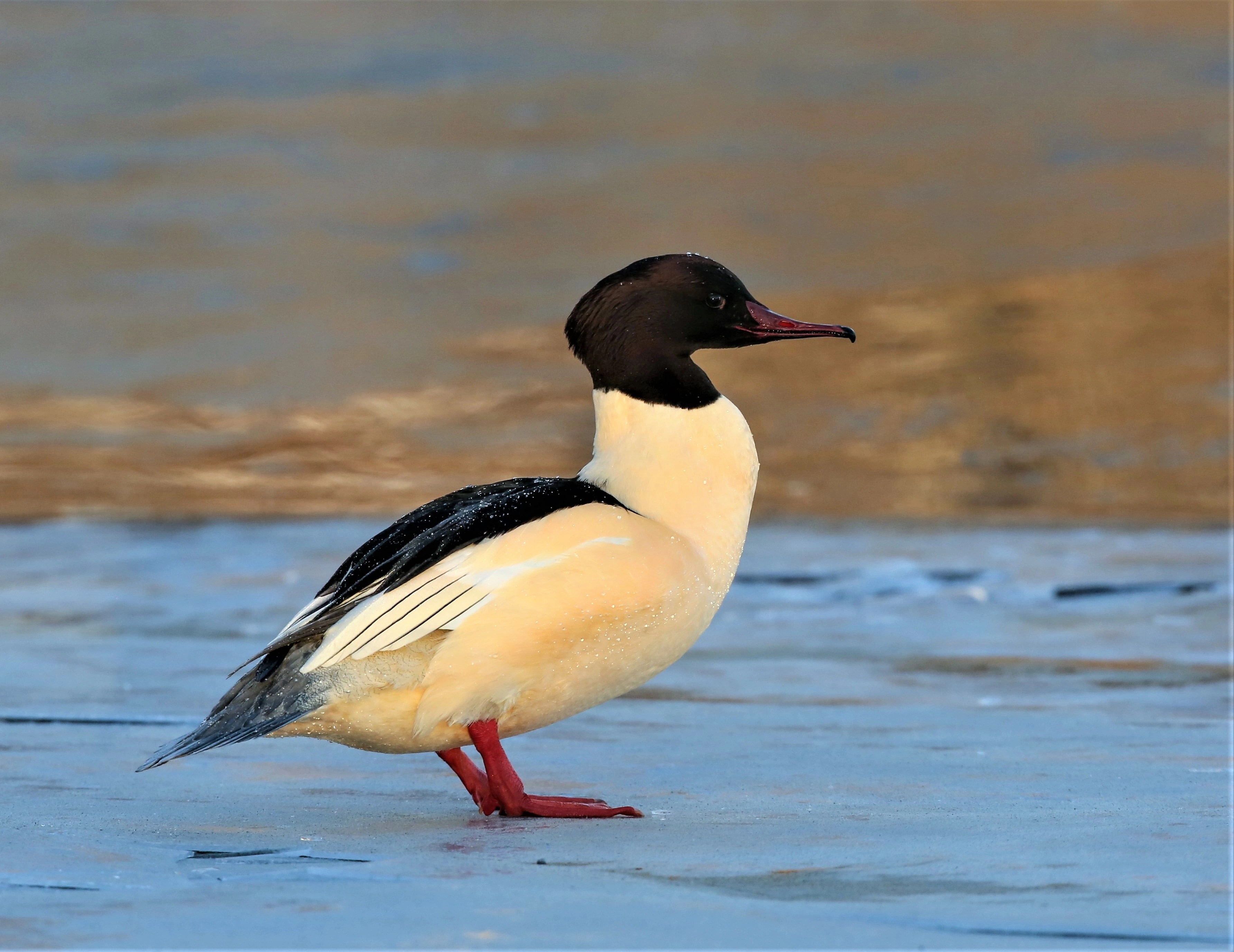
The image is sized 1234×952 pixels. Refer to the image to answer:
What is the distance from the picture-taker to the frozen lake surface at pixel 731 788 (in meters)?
2.77

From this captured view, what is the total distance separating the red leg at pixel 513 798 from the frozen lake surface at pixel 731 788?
0.03 m

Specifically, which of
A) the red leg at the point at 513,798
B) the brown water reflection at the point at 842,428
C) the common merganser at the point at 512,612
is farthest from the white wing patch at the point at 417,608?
the brown water reflection at the point at 842,428

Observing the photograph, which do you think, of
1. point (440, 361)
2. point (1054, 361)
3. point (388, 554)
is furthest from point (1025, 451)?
point (388, 554)

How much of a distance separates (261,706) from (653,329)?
4.25ft

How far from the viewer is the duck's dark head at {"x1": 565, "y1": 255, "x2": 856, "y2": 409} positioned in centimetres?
422

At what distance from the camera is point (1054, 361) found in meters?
13.8

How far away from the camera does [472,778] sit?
3.93 meters

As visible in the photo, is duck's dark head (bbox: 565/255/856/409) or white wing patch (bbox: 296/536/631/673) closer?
white wing patch (bbox: 296/536/631/673)

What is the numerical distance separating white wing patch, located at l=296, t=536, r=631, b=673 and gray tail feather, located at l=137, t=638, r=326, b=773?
2.6 inches

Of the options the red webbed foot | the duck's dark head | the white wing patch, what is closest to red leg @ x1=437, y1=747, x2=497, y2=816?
the red webbed foot

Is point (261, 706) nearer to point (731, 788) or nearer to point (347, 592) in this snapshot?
point (347, 592)

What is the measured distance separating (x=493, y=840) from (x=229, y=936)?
87 centimetres

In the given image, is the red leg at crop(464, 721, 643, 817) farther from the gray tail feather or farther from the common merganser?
the gray tail feather

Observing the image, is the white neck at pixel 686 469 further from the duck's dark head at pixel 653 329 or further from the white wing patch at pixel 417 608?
the white wing patch at pixel 417 608
